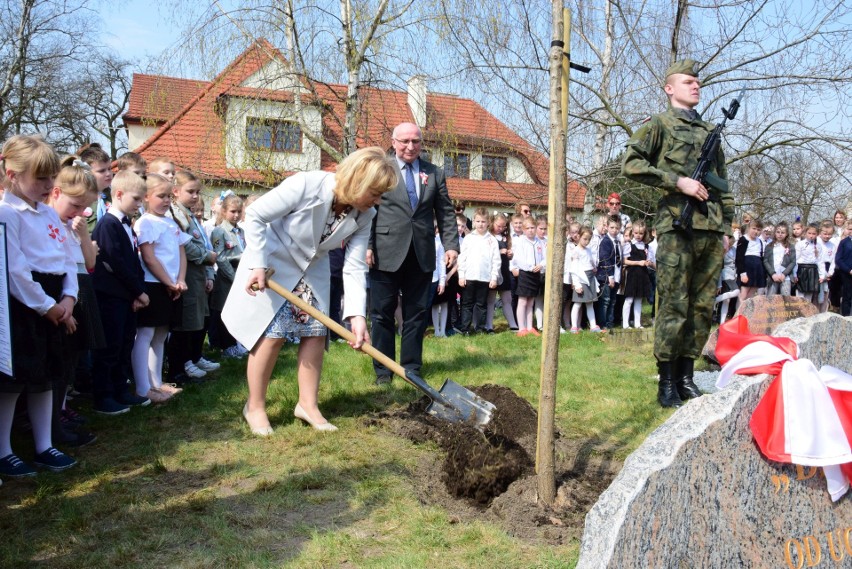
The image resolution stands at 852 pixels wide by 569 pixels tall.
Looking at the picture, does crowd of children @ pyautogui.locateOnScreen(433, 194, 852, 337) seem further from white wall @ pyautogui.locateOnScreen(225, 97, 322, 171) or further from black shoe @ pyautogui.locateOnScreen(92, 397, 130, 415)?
black shoe @ pyautogui.locateOnScreen(92, 397, 130, 415)

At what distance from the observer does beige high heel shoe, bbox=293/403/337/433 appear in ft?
15.5

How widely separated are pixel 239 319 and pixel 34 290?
120cm

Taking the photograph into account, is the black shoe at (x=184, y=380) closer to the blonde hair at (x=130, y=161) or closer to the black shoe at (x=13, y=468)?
the blonde hair at (x=130, y=161)

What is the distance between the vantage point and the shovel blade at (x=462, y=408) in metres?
4.39

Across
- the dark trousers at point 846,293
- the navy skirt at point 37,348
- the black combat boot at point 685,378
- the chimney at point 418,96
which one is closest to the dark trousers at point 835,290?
the dark trousers at point 846,293

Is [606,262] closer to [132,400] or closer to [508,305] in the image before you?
[508,305]

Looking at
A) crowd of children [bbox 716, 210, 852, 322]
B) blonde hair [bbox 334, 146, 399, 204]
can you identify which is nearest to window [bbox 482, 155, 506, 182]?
crowd of children [bbox 716, 210, 852, 322]

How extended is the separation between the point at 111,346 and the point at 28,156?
1.85 m

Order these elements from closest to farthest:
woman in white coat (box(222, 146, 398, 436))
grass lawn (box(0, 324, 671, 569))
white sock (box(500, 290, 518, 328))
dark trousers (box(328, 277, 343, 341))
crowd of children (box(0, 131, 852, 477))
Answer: grass lawn (box(0, 324, 671, 569)) → crowd of children (box(0, 131, 852, 477)) → woman in white coat (box(222, 146, 398, 436)) → dark trousers (box(328, 277, 343, 341)) → white sock (box(500, 290, 518, 328))

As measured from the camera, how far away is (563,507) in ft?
11.3

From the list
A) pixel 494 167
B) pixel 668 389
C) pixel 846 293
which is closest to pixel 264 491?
pixel 668 389

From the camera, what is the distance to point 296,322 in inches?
185

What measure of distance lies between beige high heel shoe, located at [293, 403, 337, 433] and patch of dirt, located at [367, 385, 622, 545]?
0.44 metres

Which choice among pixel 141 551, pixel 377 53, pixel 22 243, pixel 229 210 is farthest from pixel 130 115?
pixel 141 551
